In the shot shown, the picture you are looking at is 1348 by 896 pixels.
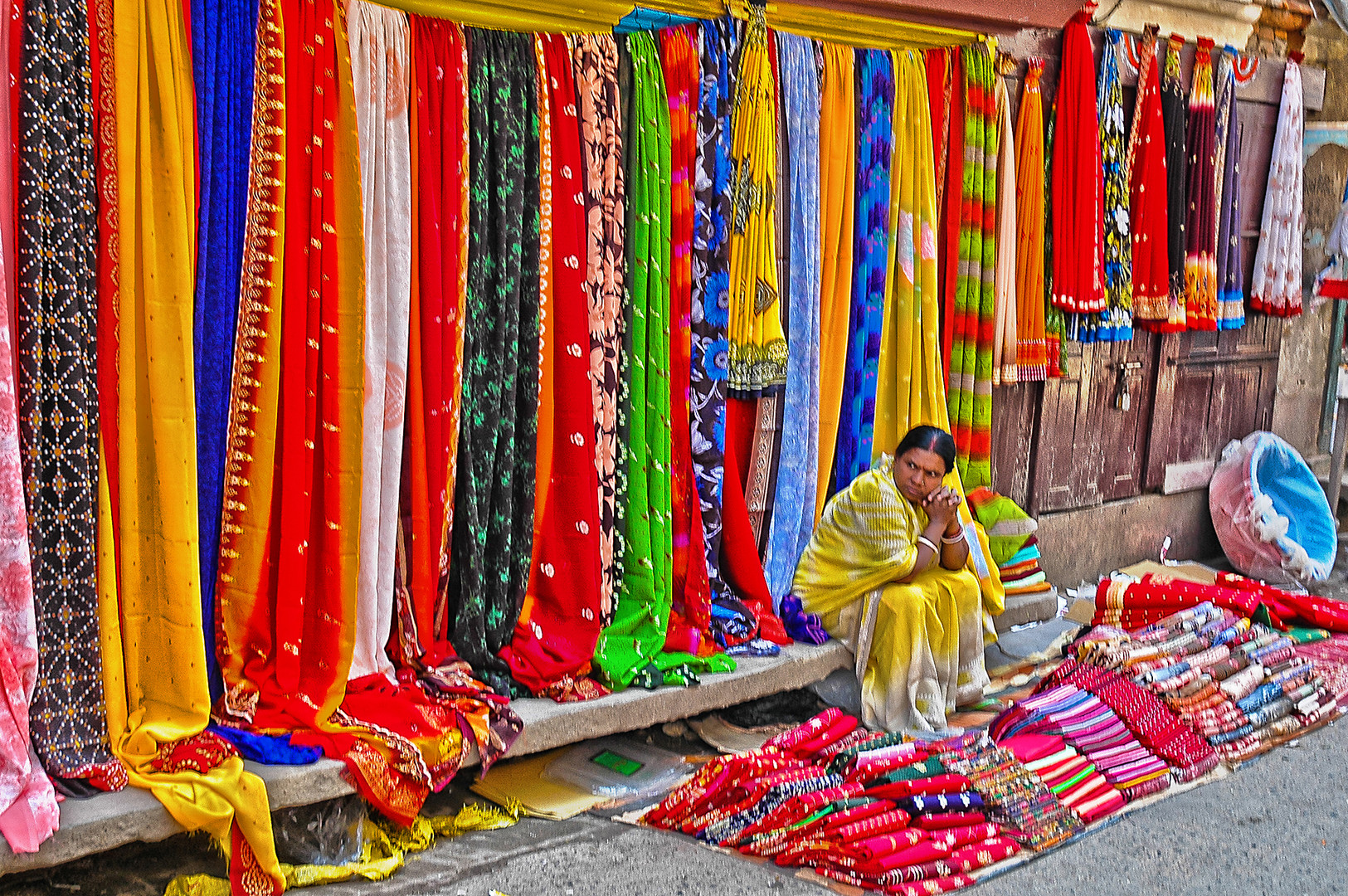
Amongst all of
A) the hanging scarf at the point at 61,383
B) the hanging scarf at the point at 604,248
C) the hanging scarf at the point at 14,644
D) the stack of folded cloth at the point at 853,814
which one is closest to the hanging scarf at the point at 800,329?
the hanging scarf at the point at 604,248

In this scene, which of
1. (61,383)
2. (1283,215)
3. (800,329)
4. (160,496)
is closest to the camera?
(61,383)

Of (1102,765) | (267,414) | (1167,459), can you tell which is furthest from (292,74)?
(1167,459)

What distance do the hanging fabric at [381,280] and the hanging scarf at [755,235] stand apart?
1415mm

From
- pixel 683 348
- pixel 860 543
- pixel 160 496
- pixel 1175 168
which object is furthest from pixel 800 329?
pixel 1175 168

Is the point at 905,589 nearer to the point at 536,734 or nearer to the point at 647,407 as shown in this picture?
the point at 647,407

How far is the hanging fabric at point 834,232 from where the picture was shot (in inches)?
203

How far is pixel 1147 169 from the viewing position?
253 inches

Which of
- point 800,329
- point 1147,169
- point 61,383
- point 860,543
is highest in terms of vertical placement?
point 1147,169

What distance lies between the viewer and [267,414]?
12.4ft

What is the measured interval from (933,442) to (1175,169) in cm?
270

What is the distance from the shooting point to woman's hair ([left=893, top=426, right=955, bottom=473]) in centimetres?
495

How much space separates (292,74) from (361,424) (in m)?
1.07

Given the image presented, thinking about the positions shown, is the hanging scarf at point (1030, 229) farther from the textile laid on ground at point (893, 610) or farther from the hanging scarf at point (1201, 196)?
→ the textile laid on ground at point (893, 610)

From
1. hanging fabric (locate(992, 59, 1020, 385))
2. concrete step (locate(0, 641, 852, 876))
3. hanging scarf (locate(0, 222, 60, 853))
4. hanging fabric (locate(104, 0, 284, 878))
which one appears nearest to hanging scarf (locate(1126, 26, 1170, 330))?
hanging fabric (locate(992, 59, 1020, 385))
